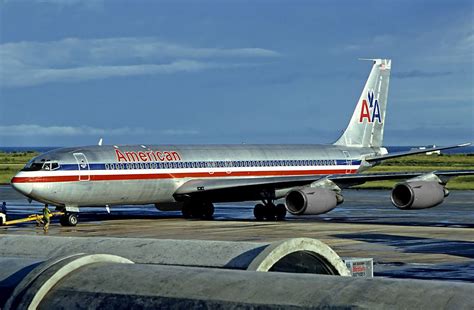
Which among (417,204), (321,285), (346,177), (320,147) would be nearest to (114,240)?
(321,285)

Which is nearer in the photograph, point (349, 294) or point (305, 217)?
point (349, 294)

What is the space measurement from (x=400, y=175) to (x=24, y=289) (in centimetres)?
3594

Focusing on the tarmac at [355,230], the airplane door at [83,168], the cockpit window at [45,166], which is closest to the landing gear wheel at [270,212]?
the tarmac at [355,230]

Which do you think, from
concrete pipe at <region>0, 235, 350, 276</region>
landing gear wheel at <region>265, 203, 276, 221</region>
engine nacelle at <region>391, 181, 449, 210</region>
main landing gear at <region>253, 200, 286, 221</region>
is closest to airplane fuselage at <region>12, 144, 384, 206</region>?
main landing gear at <region>253, 200, 286, 221</region>

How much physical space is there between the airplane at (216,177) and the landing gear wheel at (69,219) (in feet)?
0.17

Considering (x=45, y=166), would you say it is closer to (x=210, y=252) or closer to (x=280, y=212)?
(x=280, y=212)

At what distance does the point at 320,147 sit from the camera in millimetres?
52812

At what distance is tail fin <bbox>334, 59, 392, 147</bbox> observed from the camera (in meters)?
55.4

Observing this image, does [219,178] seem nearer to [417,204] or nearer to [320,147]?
[320,147]

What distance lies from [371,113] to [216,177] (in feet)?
41.5

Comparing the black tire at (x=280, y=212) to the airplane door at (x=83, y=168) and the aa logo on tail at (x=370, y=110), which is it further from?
the aa logo on tail at (x=370, y=110)

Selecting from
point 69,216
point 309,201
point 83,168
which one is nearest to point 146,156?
point 83,168

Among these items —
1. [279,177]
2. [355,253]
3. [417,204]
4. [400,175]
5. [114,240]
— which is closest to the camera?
[114,240]

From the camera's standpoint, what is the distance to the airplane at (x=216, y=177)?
138 feet
